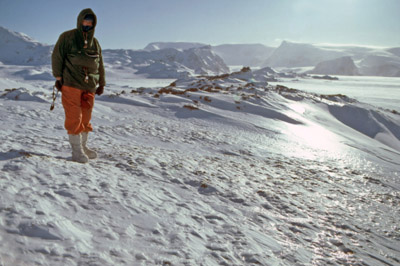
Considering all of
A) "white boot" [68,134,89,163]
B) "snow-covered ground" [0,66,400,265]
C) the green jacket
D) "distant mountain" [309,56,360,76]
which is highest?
"distant mountain" [309,56,360,76]

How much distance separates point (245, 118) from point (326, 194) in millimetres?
5527

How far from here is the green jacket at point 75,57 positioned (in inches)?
119

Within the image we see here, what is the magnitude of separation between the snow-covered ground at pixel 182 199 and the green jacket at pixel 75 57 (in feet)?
3.41

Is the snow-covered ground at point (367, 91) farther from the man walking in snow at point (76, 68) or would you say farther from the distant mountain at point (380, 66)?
the distant mountain at point (380, 66)

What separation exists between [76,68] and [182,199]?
2.01m

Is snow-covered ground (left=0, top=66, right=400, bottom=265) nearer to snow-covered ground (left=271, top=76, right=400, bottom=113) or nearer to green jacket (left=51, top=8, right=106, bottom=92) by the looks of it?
green jacket (left=51, top=8, right=106, bottom=92)

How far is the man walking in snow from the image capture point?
9.93 feet

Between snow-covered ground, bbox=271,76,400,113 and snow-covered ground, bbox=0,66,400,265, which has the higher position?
snow-covered ground, bbox=271,76,400,113

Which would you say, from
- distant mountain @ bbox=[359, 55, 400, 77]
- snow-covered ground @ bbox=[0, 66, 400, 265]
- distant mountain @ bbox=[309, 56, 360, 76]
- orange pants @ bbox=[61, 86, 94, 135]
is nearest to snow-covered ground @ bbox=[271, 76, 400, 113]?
snow-covered ground @ bbox=[0, 66, 400, 265]

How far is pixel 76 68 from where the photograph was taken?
3068 millimetres

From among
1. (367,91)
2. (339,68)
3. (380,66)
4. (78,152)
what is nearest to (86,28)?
(78,152)

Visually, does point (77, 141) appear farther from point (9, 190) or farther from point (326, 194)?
point (326, 194)

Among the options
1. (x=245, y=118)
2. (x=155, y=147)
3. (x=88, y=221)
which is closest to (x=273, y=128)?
(x=245, y=118)

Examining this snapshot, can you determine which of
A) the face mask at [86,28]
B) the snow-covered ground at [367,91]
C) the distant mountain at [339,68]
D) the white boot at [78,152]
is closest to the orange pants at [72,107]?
the white boot at [78,152]
